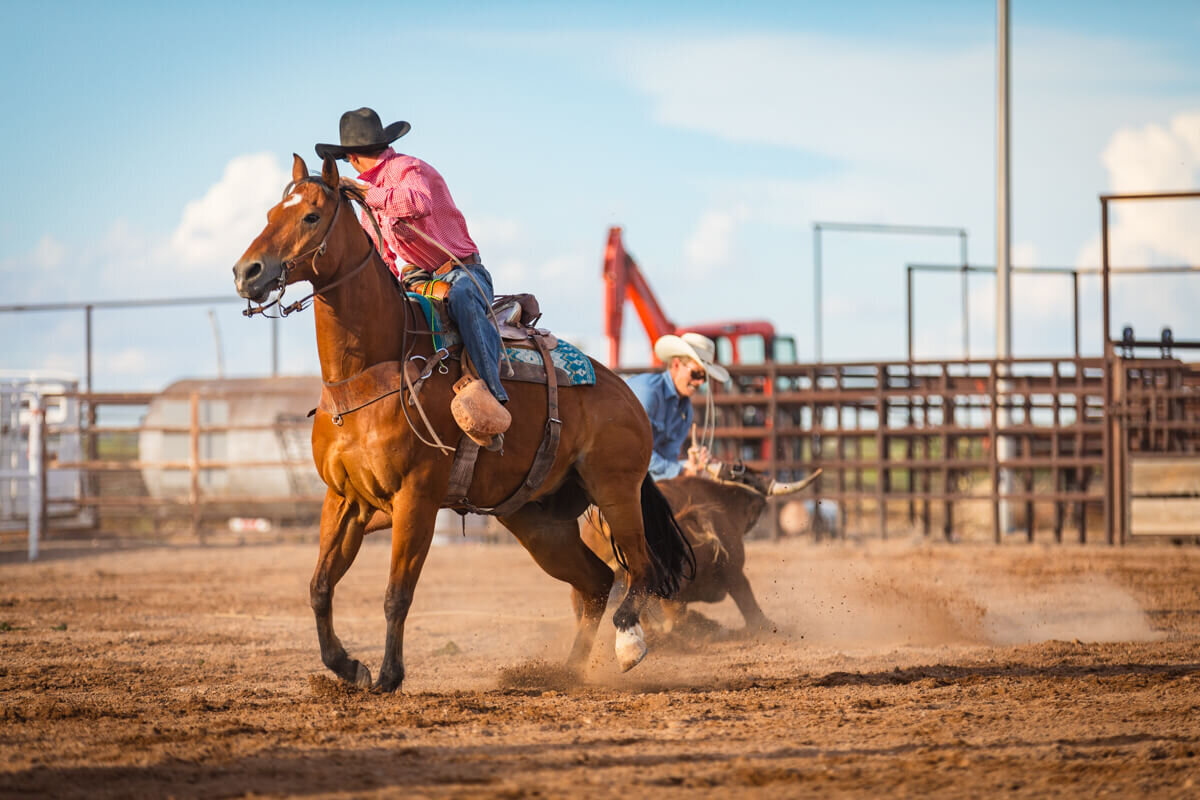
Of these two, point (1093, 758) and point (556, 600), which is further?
point (556, 600)

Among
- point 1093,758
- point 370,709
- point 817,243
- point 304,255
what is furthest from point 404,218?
point 817,243

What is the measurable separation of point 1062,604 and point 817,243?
38.1 ft

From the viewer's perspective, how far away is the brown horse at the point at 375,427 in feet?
15.9

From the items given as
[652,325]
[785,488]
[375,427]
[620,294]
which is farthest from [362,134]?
[652,325]

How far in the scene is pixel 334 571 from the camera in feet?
16.7

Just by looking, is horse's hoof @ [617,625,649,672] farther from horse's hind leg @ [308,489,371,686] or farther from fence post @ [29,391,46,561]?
fence post @ [29,391,46,561]

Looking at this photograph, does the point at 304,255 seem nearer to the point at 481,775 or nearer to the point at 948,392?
the point at 481,775

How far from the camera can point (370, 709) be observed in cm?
459

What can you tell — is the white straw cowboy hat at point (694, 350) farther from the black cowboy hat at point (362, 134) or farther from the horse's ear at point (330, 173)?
the horse's ear at point (330, 173)

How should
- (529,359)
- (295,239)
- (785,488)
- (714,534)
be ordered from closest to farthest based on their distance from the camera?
1. (295,239)
2. (529,359)
3. (714,534)
4. (785,488)

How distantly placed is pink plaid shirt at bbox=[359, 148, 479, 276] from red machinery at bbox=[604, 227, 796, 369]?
1333 cm

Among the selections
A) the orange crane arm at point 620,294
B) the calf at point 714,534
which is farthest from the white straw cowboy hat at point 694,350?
the orange crane arm at point 620,294

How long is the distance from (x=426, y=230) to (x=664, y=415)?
2555 millimetres

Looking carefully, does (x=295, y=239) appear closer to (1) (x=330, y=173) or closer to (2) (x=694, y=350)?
(1) (x=330, y=173)
